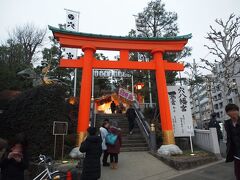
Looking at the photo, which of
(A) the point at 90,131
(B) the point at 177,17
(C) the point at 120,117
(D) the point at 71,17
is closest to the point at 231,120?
(A) the point at 90,131

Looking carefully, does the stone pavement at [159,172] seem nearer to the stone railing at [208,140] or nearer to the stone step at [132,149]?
the stone railing at [208,140]

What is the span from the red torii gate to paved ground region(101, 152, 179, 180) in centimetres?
192

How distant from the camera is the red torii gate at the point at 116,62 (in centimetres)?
970

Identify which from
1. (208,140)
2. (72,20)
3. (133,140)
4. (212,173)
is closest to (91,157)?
(212,173)

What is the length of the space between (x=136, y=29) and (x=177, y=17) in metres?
3.38

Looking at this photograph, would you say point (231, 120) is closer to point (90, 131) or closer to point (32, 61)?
point (90, 131)

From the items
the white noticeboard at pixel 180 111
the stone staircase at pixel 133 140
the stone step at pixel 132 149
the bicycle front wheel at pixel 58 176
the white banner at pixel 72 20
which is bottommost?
the bicycle front wheel at pixel 58 176

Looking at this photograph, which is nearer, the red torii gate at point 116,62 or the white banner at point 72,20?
the red torii gate at point 116,62

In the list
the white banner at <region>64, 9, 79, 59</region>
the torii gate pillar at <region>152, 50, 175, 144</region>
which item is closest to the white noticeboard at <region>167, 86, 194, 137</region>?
the torii gate pillar at <region>152, 50, 175, 144</region>

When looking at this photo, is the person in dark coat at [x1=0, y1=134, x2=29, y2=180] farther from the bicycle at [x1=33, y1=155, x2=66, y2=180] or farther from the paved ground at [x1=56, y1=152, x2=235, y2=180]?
the paved ground at [x1=56, y1=152, x2=235, y2=180]

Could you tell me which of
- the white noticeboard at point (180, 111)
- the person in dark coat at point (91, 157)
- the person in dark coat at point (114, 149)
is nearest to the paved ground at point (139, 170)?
the person in dark coat at point (114, 149)

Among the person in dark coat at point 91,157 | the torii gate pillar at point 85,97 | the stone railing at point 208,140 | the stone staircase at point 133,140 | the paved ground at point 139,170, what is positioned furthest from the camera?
the stone staircase at point 133,140

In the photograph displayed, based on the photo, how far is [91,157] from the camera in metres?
4.90

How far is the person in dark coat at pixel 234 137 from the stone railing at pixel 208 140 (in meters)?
5.92
